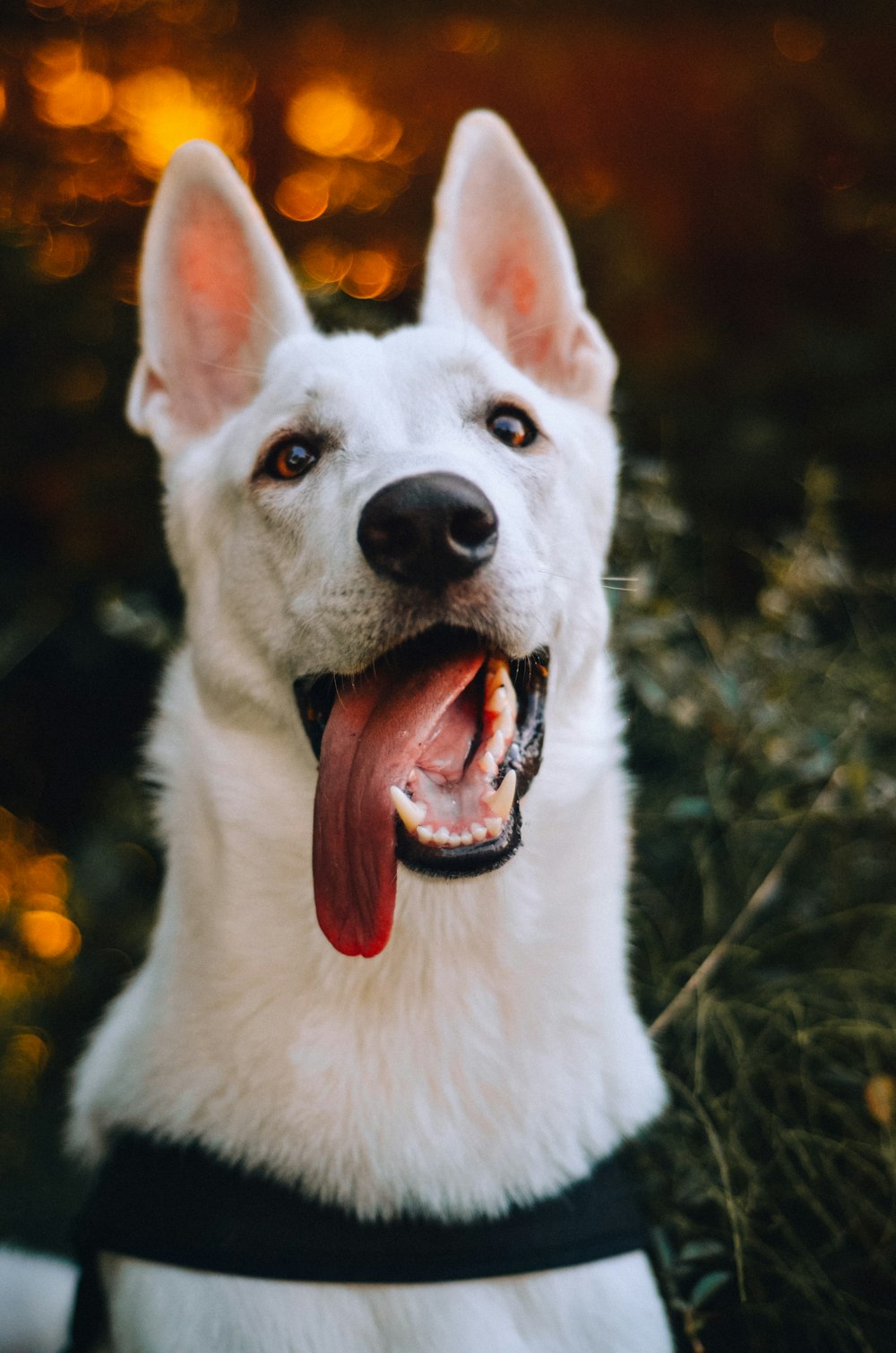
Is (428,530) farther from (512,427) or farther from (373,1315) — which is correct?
(373,1315)

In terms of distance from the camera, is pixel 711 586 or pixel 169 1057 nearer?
pixel 169 1057

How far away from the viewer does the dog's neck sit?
1692 mm

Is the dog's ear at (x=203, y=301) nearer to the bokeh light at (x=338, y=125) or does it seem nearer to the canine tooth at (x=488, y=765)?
the canine tooth at (x=488, y=765)

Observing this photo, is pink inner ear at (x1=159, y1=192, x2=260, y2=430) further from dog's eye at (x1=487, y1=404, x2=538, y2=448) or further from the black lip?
the black lip

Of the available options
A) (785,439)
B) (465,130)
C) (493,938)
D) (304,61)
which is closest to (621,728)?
(493,938)

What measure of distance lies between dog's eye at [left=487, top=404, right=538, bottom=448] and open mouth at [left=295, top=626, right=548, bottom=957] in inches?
19.6

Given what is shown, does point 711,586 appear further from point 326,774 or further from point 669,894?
point 326,774

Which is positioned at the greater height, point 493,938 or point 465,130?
point 465,130

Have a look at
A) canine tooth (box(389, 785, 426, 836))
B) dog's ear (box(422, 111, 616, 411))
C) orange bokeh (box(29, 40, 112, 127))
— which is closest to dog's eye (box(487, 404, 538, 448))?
dog's ear (box(422, 111, 616, 411))

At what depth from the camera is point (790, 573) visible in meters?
2.88

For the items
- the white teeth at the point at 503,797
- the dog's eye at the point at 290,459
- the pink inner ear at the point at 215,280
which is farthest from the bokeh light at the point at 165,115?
the white teeth at the point at 503,797

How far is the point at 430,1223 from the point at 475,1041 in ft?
0.98

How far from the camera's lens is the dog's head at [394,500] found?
5.10ft

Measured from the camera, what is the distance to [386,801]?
5.04 ft
